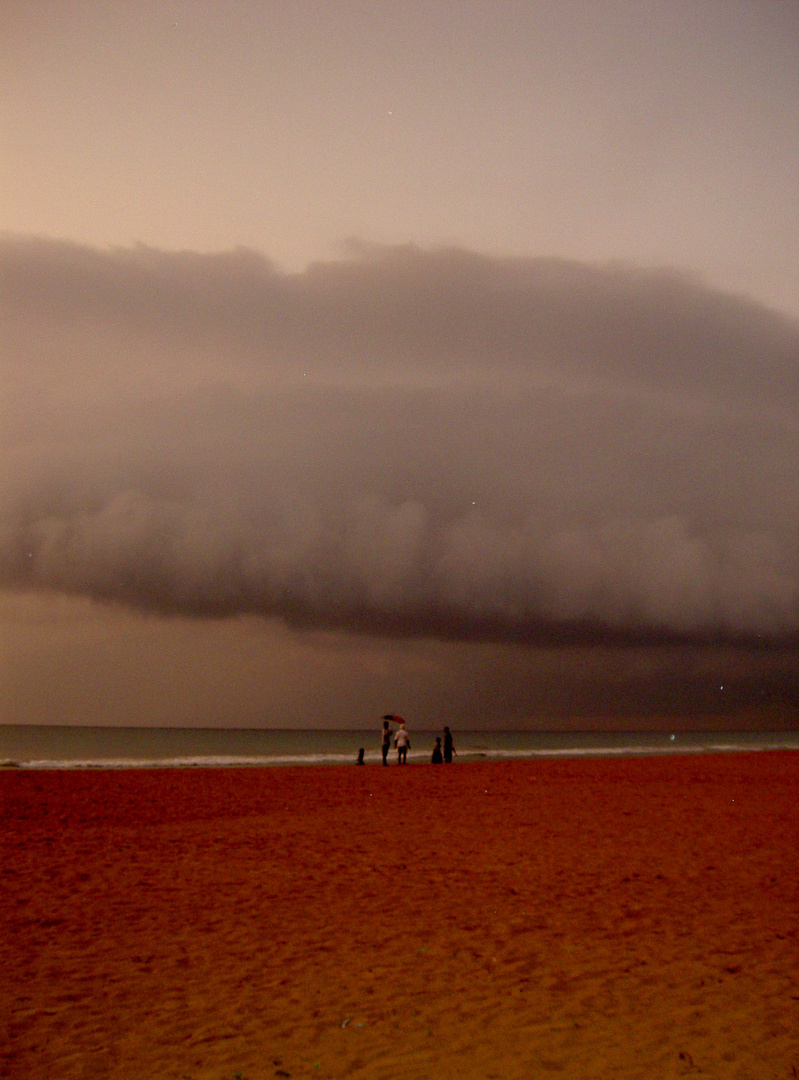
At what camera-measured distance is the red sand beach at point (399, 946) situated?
7.01 meters

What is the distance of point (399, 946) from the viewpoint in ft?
33.2

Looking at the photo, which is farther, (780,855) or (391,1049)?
(780,855)

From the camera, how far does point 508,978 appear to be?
29.0 feet

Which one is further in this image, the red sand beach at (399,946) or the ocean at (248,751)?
the ocean at (248,751)

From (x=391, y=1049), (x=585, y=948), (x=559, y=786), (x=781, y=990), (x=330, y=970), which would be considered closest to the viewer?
(x=391, y=1049)

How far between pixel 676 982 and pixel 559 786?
2115 centimetres

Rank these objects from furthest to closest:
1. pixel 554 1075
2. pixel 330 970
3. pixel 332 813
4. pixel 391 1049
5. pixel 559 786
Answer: pixel 559 786 < pixel 332 813 < pixel 330 970 < pixel 391 1049 < pixel 554 1075

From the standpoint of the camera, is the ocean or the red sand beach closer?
the red sand beach

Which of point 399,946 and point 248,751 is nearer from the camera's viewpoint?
point 399,946

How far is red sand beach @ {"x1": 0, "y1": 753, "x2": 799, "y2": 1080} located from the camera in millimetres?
7008

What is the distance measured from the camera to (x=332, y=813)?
22016 mm

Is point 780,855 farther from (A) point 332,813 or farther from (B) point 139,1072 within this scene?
(B) point 139,1072

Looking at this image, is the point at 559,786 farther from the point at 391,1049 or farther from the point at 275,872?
the point at 391,1049

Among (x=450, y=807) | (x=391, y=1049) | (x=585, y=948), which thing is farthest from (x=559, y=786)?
(x=391, y=1049)
